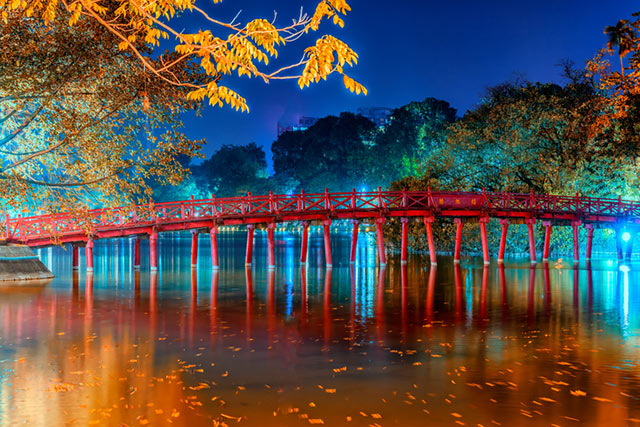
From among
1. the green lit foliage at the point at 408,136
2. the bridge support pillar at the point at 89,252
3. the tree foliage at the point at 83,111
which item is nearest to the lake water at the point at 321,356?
the tree foliage at the point at 83,111

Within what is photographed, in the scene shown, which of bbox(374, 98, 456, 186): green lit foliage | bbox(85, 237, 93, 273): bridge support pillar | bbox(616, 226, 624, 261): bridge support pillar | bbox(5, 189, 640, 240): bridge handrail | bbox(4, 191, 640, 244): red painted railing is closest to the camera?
bbox(5, 189, 640, 240): bridge handrail

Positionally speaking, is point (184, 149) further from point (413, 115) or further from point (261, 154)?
point (261, 154)

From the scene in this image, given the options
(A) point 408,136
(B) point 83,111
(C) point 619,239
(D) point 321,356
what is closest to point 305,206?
(B) point 83,111

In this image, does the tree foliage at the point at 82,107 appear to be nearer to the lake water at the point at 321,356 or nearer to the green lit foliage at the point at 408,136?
the lake water at the point at 321,356

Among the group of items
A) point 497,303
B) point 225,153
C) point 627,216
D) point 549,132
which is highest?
point 225,153

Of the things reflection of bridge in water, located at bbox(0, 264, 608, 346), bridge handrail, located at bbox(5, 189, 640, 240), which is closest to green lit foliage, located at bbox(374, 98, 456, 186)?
bridge handrail, located at bbox(5, 189, 640, 240)

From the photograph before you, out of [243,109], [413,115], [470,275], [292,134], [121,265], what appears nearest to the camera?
[243,109]

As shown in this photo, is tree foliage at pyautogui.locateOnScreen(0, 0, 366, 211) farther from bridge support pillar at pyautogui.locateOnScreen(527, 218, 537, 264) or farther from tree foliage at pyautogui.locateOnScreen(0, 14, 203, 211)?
bridge support pillar at pyautogui.locateOnScreen(527, 218, 537, 264)

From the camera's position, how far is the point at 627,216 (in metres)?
38.6

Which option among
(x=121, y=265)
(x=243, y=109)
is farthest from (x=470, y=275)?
(x=243, y=109)

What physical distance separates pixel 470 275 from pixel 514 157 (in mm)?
18420

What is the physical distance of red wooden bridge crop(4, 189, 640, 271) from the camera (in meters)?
30.5

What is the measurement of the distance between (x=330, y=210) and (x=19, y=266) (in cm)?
1556

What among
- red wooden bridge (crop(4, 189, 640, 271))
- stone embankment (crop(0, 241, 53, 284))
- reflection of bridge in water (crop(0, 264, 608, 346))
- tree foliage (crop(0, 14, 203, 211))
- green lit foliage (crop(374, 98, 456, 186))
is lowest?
reflection of bridge in water (crop(0, 264, 608, 346))
